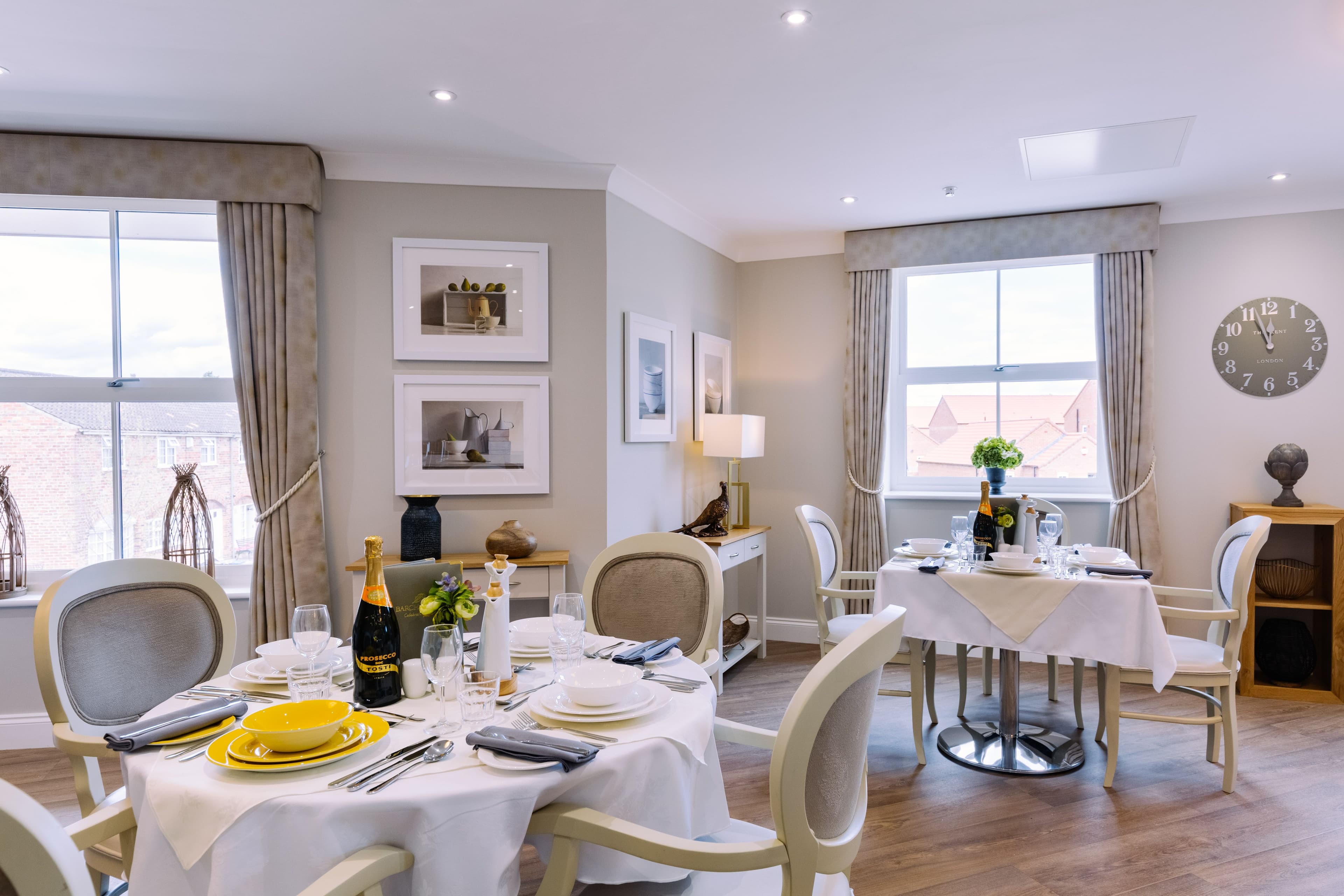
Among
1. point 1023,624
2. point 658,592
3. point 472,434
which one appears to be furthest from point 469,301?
point 1023,624

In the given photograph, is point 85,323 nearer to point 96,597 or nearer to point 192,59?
point 192,59

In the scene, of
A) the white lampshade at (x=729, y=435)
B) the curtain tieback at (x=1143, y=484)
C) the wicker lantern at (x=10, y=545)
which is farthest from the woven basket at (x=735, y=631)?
the wicker lantern at (x=10, y=545)

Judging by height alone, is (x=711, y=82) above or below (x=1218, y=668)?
above

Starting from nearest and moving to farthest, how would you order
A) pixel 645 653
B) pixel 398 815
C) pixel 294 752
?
1. pixel 398 815
2. pixel 294 752
3. pixel 645 653

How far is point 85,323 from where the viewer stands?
11.6 ft

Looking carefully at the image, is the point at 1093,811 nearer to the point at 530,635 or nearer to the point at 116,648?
the point at 530,635

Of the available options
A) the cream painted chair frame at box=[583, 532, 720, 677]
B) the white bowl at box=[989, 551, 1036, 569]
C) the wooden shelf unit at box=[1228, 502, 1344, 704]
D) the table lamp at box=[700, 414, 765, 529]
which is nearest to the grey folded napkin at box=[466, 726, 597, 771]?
the cream painted chair frame at box=[583, 532, 720, 677]

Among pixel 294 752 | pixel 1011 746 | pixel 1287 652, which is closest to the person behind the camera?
pixel 294 752

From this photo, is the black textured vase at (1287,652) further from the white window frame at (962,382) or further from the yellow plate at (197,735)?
the yellow plate at (197,735)

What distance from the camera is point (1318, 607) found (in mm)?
3967

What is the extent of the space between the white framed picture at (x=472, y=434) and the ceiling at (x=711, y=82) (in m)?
1.04

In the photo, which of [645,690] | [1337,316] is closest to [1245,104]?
[1337,316]

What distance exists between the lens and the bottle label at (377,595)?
167 centimetres

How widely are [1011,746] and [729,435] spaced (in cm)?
215
